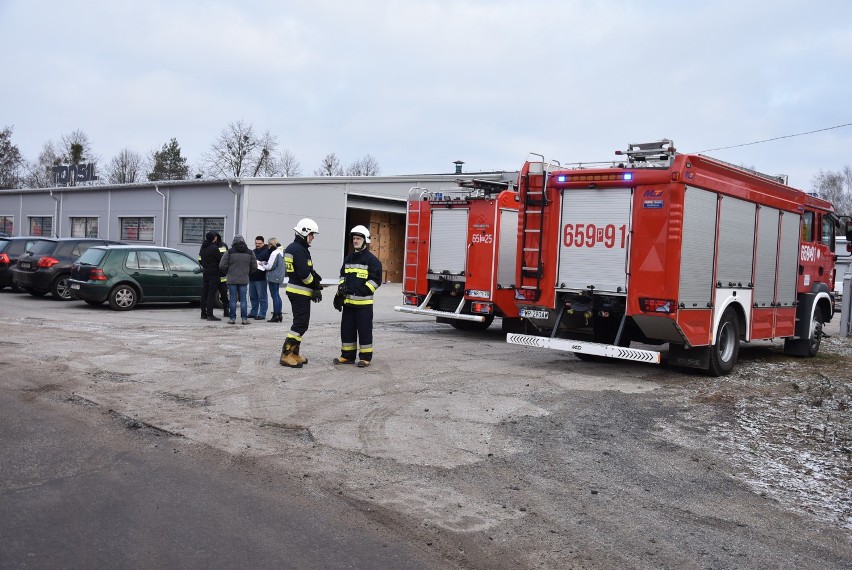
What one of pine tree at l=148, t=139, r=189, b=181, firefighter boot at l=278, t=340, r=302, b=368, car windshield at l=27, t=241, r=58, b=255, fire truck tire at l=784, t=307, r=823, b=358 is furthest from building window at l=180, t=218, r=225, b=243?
pine tree at l=148, t=139, r=189, b=181

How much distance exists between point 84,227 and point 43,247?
16164mm

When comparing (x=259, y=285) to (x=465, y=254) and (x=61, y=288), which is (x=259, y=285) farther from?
(x=61, y=288)

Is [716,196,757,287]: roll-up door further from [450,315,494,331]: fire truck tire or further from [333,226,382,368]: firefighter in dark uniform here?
[450,315,494,331]: fire truck tire

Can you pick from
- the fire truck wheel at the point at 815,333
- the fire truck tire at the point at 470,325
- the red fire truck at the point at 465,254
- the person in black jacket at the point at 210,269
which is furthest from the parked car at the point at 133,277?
the fire truck wheel at the point at 815,333

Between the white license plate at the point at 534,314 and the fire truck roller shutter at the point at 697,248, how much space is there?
2043 mm

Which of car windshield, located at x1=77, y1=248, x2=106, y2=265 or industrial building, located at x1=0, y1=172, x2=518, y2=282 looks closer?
car windshield, located at x1=77, y1=248, x2=106, y2=265

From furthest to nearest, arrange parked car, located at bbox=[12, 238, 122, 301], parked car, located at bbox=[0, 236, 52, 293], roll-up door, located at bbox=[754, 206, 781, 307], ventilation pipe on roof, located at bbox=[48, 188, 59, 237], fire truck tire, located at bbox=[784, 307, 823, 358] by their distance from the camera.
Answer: ventilation pipe on roof, located at bbox=[48, 188, 59, 237] < parked car, located at bbox=[0, 236, 52, 293] < parked car, located at bbox=[12, 238, 122, 301] < fire truck tire, located at bbox=[784, 307, 823, 358] < roll-up door, located at bbox=[754, 206, 781, 307]

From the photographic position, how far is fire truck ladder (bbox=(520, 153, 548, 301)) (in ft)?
36.3

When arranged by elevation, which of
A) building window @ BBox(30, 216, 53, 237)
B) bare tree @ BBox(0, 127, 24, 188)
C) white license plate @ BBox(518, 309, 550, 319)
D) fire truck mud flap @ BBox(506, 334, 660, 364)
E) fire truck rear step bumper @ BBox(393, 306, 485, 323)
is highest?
bare tree @ BBox(0, 127, 24, 188)

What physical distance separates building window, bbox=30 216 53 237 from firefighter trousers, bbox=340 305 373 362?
31274 millimetres

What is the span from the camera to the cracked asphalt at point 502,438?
4.64m

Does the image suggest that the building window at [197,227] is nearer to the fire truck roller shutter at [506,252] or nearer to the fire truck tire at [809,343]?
the fire truck roller shutter at [506,252]

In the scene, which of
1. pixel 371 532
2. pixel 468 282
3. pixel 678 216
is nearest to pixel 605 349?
pixel 678 216

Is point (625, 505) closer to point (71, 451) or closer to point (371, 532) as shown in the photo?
point (371, 532)
